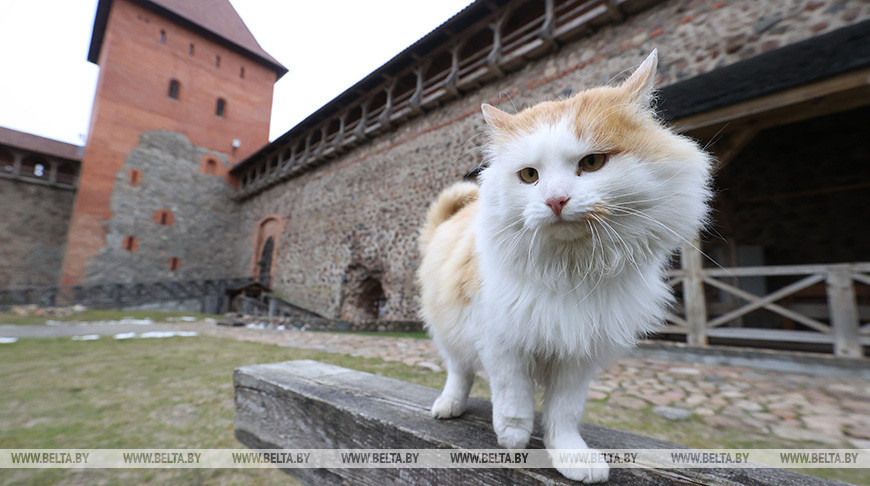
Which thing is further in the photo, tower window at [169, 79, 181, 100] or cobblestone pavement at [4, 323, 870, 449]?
tower window at [169, 79, 181, 100]

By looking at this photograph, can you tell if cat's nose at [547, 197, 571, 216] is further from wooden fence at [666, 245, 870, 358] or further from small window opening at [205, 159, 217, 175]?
small window opening at [205, 159, 217, 175]

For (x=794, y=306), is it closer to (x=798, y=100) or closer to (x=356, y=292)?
(x=798, y=100)

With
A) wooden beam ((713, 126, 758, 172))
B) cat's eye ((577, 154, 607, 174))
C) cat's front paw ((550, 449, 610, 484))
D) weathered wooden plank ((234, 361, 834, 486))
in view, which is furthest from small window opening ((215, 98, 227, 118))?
cat's front paw ((550, 449, 610, 484))

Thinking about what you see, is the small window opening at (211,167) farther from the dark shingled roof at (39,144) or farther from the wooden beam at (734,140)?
the wooden beam at (734,140)

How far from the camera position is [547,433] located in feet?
3.50

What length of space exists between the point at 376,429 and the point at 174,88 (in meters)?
22.8

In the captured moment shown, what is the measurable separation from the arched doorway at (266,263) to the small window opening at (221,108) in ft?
27.5

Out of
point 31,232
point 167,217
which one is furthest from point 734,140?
point 31,232

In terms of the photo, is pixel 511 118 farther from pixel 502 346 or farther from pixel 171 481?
pixel 171 481

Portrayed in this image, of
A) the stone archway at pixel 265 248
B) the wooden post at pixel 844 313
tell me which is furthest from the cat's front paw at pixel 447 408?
the stone archway at pixel 265 248

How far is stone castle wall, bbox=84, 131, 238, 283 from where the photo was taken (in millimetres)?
15508

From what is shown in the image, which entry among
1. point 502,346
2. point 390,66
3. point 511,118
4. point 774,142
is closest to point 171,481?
point 502,346

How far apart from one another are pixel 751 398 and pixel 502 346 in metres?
3.16

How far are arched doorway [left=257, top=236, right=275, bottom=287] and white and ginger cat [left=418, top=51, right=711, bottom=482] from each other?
54.5 feet
